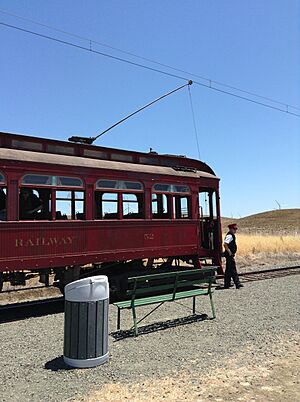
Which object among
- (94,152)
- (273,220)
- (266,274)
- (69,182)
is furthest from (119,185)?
(273,220)

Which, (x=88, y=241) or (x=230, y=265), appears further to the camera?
(x=230, y=265)

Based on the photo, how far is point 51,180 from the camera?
903 cm

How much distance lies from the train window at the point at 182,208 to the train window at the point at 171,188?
0.23m

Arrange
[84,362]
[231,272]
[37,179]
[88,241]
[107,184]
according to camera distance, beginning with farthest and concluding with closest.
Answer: [231,272] → [107,184] → [88,241] → [37,179] → [84,362]

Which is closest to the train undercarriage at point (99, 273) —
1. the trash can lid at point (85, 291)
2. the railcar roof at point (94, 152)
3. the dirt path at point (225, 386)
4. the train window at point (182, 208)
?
the train window at point (182, 208)

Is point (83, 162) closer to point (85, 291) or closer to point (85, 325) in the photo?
point (85, 291)

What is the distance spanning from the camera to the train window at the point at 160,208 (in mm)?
11172


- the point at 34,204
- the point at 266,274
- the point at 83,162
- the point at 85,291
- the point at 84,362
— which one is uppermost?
the point at 83,162

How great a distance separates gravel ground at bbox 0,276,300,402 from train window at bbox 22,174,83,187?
267 centimetres

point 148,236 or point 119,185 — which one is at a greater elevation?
point 119,185

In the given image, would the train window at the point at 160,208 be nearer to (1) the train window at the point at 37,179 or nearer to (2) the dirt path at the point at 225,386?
(1) the train window at the point at 37,179

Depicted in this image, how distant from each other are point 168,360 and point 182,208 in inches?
269

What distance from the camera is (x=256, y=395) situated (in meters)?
4.28

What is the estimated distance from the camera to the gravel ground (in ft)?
14.6
